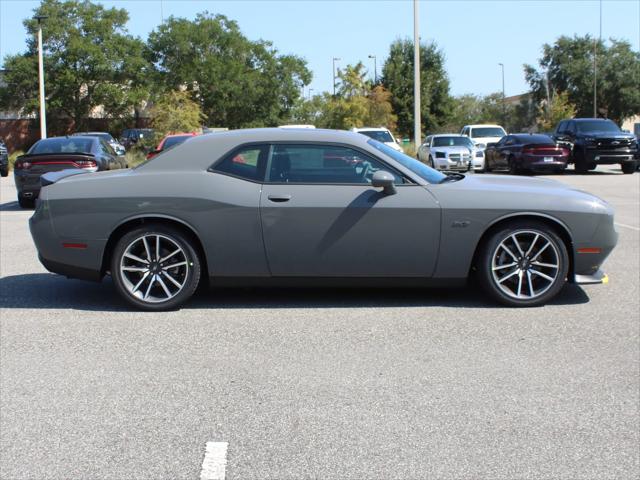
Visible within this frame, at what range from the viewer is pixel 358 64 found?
50.1 metres

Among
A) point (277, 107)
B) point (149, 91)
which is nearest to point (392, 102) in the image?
point (277, 107)

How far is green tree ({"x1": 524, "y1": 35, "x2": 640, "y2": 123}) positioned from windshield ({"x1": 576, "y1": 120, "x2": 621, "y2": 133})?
145ft

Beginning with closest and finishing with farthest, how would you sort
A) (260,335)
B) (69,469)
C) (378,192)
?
1. (69,469)
2. (260,335)
3. (378,192)

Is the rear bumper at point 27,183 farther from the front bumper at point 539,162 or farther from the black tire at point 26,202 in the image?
the front bumper at point 539,162

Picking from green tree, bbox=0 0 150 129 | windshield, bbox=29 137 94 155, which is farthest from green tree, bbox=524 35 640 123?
windshield, bbox=29 137 94 155

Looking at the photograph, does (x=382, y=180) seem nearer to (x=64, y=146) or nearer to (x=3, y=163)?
(x=64, y=146)

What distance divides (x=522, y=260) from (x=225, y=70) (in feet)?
183

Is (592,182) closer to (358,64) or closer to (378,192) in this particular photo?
(378,192)

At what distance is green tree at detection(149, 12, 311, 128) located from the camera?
197 feet

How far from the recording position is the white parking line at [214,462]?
355 cm

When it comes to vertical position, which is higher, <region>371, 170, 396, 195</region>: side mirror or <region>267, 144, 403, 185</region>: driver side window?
<region>267, 144, 403, 185</region>: driver side window

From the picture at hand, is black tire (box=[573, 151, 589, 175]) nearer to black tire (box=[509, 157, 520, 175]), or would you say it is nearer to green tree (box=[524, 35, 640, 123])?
black tire (box=[509, 157, 520, 175])

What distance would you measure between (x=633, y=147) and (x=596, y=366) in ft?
78.1

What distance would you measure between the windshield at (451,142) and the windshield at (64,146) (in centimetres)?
1614
